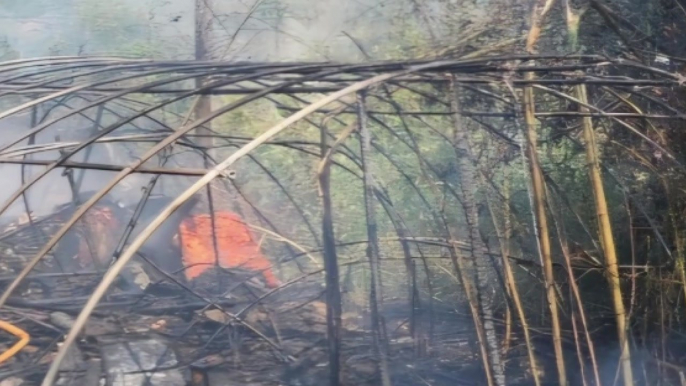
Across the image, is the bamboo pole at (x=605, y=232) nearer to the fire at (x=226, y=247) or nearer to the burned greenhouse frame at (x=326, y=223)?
the burned greenhouse frame at (x=326, y=223)

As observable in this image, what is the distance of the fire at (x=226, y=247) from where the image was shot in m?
7.56

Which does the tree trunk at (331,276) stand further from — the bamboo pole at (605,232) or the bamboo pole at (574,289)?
the bamboo pole at (605,232)

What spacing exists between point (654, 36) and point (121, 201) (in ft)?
18.5

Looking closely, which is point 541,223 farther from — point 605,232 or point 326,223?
point 326,223

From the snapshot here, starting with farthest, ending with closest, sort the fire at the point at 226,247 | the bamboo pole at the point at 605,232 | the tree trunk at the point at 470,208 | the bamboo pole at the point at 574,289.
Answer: the fire at the point at 226,247
the bamboo pole at the point at 605,232
the bamboo pole at the point at 574,289
the tree trunk at the point at 470,208

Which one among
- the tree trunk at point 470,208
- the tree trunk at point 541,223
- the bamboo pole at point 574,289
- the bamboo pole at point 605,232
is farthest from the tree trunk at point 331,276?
the bamboo pole at point 605,232

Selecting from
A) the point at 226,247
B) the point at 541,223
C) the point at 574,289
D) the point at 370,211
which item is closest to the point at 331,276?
→ the point at 370,211

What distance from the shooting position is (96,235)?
8586 millimetres

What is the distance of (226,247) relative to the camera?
25.1ft

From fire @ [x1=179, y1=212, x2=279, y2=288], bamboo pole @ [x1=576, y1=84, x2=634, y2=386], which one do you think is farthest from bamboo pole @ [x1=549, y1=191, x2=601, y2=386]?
fire @ [x1=179, y1=212, x2=279, y2=288]

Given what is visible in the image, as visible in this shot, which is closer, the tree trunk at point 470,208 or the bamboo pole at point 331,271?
the tree trunk at point 470,208

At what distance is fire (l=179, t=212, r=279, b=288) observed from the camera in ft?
24.8

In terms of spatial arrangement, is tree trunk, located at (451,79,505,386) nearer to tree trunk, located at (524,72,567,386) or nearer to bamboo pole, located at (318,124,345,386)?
tree trunk, located at (524,72,567,386)

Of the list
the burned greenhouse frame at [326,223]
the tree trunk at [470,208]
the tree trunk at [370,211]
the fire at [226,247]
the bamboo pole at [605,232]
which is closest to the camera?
the tree trunk at [370,211]
